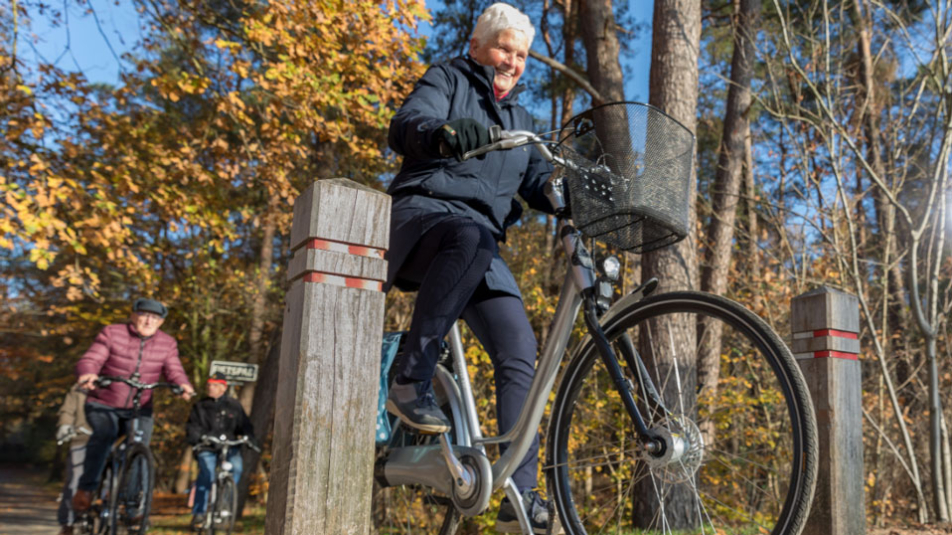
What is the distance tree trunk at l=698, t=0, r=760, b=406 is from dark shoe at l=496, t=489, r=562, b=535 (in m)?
6.23

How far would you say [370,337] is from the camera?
2.35 metres

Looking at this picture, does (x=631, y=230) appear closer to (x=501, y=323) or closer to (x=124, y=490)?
(x=501, y=323)

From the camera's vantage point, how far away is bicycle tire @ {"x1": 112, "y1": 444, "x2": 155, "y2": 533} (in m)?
6.12

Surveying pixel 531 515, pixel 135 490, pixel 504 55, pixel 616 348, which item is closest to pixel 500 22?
pixel 504 55

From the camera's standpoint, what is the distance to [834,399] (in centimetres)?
323

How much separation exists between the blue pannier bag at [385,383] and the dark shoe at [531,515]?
0.59 m

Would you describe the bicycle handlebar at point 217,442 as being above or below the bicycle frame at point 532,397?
below

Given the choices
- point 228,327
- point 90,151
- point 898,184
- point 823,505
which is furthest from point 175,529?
point 823,505

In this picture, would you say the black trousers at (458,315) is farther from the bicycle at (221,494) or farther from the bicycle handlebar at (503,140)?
the bicycle at (221,494)

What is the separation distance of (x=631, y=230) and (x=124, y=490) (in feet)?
17.4

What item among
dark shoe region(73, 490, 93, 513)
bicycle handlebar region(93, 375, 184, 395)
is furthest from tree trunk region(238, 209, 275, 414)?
dark shoe region(73, 490, 93, 513)

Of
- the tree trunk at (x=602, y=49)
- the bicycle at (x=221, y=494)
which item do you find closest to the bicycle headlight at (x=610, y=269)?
the tree trunk at (x=602, y=49)

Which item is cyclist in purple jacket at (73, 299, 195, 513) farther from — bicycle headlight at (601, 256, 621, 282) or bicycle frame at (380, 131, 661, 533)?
bicycle headlight at (601, 256, 621, 282)

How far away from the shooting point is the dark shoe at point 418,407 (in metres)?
2.67
